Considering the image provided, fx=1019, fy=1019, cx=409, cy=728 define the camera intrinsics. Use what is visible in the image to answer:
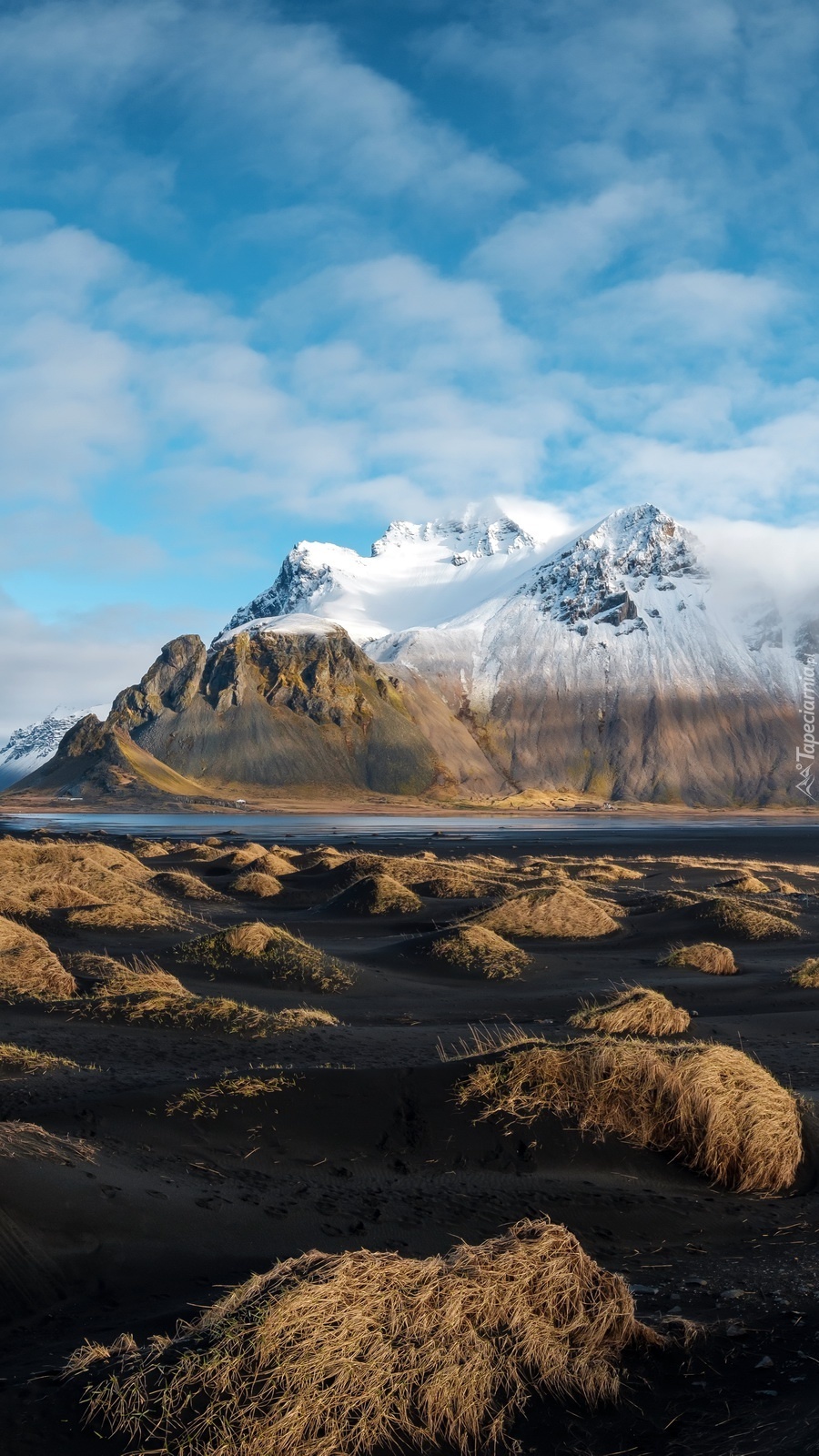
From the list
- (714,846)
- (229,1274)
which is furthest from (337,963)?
(714,846)

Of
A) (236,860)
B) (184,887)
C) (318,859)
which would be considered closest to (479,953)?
(184,887)

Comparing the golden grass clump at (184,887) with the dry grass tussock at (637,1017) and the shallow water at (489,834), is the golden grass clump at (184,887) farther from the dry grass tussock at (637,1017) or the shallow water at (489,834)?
the shallow water at (489,834)

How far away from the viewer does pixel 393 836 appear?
88500mm

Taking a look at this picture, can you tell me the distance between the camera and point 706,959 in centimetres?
2228

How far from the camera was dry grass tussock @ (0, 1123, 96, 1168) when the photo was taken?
731 centimetres

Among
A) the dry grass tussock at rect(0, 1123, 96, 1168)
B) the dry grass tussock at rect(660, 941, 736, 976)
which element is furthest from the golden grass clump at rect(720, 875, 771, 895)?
the dry grass tussock at rect(0, 1123, 96, 1168)

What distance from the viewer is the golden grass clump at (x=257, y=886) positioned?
1459 inches

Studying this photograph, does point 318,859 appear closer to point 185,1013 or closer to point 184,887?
point 184,887

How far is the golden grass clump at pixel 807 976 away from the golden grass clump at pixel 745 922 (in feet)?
21.4

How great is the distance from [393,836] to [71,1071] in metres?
77.8

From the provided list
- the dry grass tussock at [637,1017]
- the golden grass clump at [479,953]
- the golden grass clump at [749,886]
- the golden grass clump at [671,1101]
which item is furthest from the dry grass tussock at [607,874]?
the golden grass clump at [671,1101]

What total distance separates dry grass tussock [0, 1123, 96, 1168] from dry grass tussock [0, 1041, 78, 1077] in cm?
265

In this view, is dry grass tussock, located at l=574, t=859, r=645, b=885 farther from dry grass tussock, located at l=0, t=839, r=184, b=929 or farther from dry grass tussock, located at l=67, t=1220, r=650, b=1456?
dry grass tussock, located at l=67, t=1220, r=650, b=1456

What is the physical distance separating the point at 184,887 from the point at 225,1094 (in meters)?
25.4
